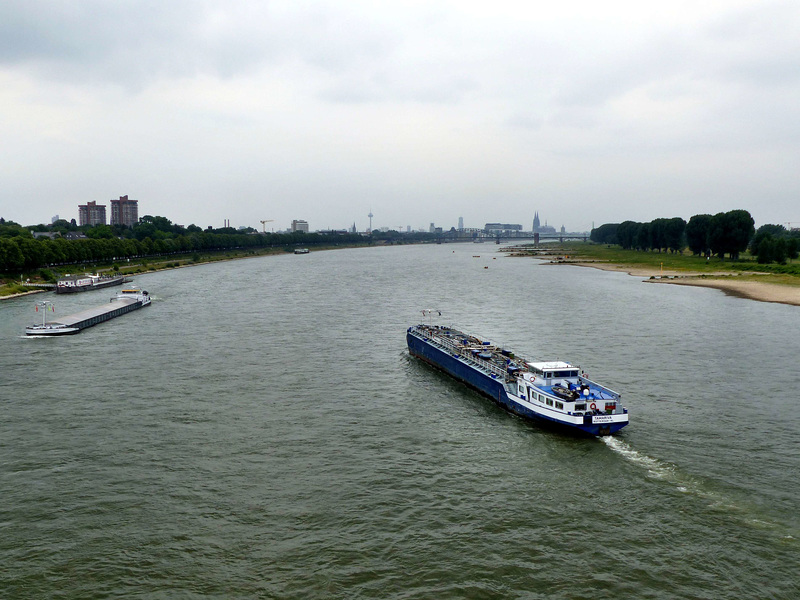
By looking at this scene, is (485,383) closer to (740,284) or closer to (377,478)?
(377,478)

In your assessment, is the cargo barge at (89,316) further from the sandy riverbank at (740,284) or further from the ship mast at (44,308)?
the sandy riverbank at (740,284)

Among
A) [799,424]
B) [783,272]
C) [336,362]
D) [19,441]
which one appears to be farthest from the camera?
[783,272]

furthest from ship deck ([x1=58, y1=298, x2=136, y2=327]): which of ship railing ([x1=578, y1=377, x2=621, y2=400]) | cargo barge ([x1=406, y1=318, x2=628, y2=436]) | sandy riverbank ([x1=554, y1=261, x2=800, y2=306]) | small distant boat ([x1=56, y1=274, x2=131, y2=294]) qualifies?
sandy riverbank ([x1=554, y1=261, x2=800, y2=306])

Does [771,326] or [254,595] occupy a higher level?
[771,326]

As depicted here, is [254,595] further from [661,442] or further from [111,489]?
[661,442]

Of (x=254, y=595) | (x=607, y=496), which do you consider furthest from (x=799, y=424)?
(x=254, y=595)

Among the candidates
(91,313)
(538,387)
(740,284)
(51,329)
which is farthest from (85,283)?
(740,284)
